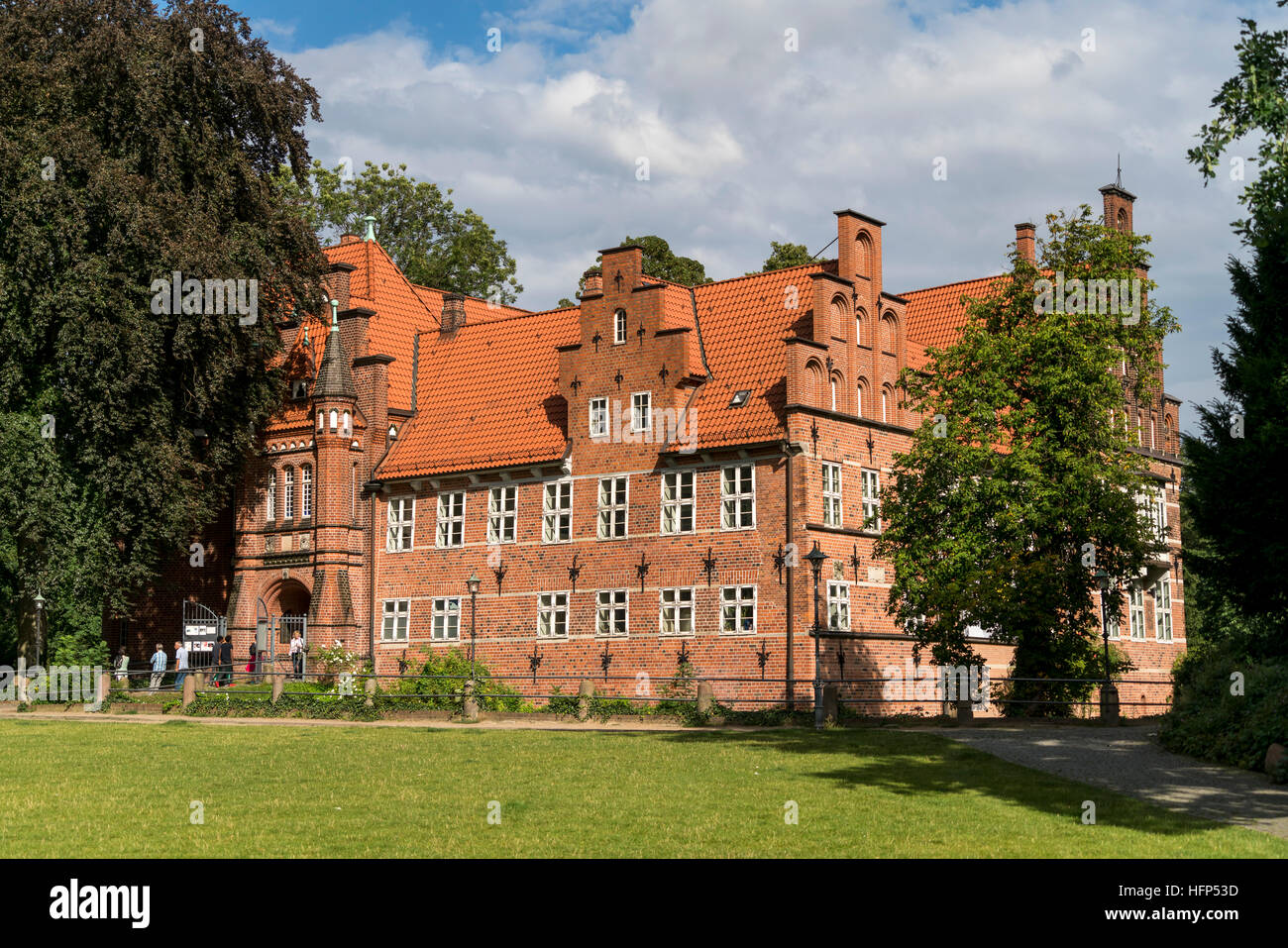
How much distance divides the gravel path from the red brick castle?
24.6 feet

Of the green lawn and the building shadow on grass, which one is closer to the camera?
the green lawn

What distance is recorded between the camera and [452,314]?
48.9m

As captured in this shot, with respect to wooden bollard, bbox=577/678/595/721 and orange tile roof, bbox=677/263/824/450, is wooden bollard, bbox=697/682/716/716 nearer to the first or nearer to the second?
wooden bollard, bbox=577/678/595/721

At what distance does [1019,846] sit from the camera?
13.6m

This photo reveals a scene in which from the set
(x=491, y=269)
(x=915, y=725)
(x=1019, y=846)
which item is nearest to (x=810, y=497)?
(x=915, y=725)

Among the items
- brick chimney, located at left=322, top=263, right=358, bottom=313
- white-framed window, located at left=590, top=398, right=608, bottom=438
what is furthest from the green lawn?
brick chimney, located at left=322, top=263, right=358, bottom=313

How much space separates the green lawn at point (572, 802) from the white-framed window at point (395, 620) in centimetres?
1757

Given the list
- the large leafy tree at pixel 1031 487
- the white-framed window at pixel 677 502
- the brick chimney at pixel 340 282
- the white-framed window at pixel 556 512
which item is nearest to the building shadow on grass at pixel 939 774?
the large leafy tree at pixel 1031 487

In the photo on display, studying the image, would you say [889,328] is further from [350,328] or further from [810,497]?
[350,328]

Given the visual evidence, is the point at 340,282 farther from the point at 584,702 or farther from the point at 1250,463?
the point at 1250,463

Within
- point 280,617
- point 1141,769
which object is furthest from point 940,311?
point 1141,769

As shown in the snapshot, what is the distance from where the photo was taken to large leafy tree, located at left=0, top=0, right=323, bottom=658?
3794cm

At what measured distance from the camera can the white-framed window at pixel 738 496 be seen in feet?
122

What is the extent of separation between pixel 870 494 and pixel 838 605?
11.4 feet
